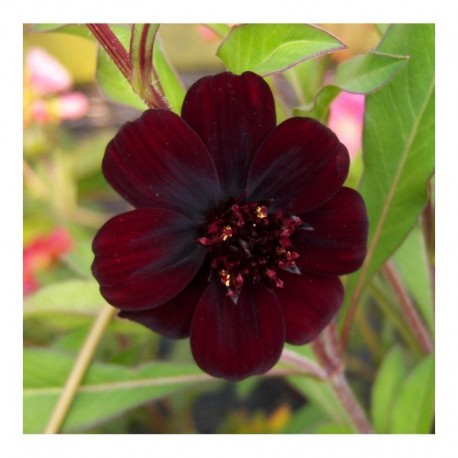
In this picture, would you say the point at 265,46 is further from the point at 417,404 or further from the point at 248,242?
the point at 417,404

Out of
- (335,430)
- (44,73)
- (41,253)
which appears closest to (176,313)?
(335,430)

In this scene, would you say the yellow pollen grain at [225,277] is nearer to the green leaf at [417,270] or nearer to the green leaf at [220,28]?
the green leaf at [220,28]

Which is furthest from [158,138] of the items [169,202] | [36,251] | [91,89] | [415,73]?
[91,89]

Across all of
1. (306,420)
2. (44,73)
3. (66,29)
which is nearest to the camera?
(66,29)

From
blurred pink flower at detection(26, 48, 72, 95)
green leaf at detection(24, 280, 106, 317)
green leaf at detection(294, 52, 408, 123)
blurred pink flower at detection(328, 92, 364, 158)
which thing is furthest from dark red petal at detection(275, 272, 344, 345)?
blurred pink flower at detection(26, 48, 72, 95)

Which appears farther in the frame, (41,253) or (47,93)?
(47,93)

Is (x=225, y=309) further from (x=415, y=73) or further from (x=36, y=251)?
(x=36, y=251)
